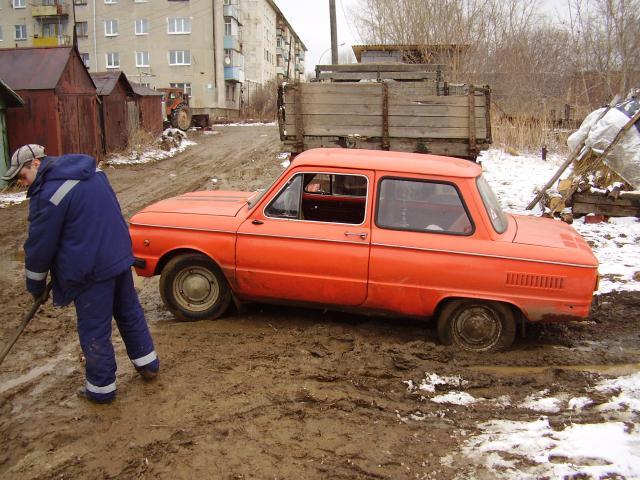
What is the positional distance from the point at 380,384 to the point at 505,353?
4.27ft

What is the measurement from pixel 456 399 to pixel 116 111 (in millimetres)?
18308

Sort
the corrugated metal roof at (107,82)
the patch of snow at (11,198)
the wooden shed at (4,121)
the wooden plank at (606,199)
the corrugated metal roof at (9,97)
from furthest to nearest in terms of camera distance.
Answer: the corrugated metal roof at (107,82) < the wooden shed at (4,121) < the corrugated metal roof at (9,97) < the patch of snow at (11,198) < the wooden plank at (606,199)

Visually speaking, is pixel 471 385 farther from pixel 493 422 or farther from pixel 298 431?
pixel 298 431

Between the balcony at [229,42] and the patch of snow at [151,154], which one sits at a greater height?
the balcony at [229,42]

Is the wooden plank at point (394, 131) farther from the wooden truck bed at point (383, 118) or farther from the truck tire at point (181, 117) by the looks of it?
the truck tire at point (181, 117)

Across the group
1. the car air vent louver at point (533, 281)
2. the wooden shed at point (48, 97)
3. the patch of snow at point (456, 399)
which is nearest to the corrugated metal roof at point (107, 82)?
the wooden shed at point (48, 97)

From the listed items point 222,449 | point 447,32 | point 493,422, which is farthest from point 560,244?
point 447,32

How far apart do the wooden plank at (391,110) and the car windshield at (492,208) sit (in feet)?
12.6

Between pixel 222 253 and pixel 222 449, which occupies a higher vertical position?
pixel 222 253

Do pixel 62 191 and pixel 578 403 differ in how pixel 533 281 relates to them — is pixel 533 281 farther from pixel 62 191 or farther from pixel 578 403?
pixel 62 191

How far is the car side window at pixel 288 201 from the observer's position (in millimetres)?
5285

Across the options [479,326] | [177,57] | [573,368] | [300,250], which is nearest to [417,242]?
[479,326]

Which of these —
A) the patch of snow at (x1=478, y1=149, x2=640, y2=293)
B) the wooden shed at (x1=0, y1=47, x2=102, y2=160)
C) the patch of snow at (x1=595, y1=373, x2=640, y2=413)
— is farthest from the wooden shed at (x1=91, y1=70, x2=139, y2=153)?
the patch of snow at (x1=595, y1=373, x2=640, y2=413)

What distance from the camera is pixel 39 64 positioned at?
50.8ft
